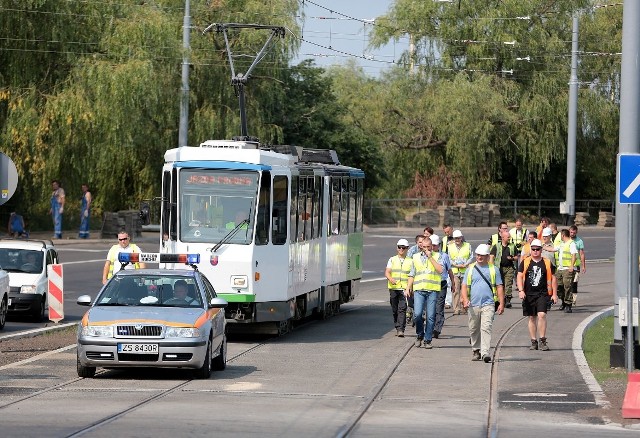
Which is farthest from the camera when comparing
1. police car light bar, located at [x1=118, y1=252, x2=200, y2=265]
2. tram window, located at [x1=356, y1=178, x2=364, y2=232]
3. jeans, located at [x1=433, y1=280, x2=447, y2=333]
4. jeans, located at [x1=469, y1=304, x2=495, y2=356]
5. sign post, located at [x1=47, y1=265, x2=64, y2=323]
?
tram window, located at [x1=356, y1=178, x2=364, y2=232]

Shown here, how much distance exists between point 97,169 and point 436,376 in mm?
32805

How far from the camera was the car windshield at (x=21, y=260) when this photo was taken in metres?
27.5

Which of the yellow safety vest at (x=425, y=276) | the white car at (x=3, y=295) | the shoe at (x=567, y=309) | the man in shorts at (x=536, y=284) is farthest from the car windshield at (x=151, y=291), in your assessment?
the shoe at (x=567, y=309)

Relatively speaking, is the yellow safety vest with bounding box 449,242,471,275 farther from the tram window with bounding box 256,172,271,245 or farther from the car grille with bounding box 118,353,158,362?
the car grille with bounding box 118,353,158,362

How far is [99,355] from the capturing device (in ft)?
55.4

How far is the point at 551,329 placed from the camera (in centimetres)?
2717

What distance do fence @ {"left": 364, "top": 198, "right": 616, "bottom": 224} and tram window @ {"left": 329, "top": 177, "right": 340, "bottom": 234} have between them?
4068 centimetres

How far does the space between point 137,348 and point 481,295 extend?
6.21m

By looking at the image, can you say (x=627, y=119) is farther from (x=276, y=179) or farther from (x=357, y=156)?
(x=357, y=156)

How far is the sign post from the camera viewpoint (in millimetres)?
A: 24562

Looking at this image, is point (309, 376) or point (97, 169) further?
point (97, 169)

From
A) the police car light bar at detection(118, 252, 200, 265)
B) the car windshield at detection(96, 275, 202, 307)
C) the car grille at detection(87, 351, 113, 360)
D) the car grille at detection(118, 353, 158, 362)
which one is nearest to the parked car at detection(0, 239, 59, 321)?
the police car light bar at detection(118, 252, 200, 265)

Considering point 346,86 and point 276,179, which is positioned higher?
point 346,86

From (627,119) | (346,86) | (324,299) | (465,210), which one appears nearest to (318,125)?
(465,210)
